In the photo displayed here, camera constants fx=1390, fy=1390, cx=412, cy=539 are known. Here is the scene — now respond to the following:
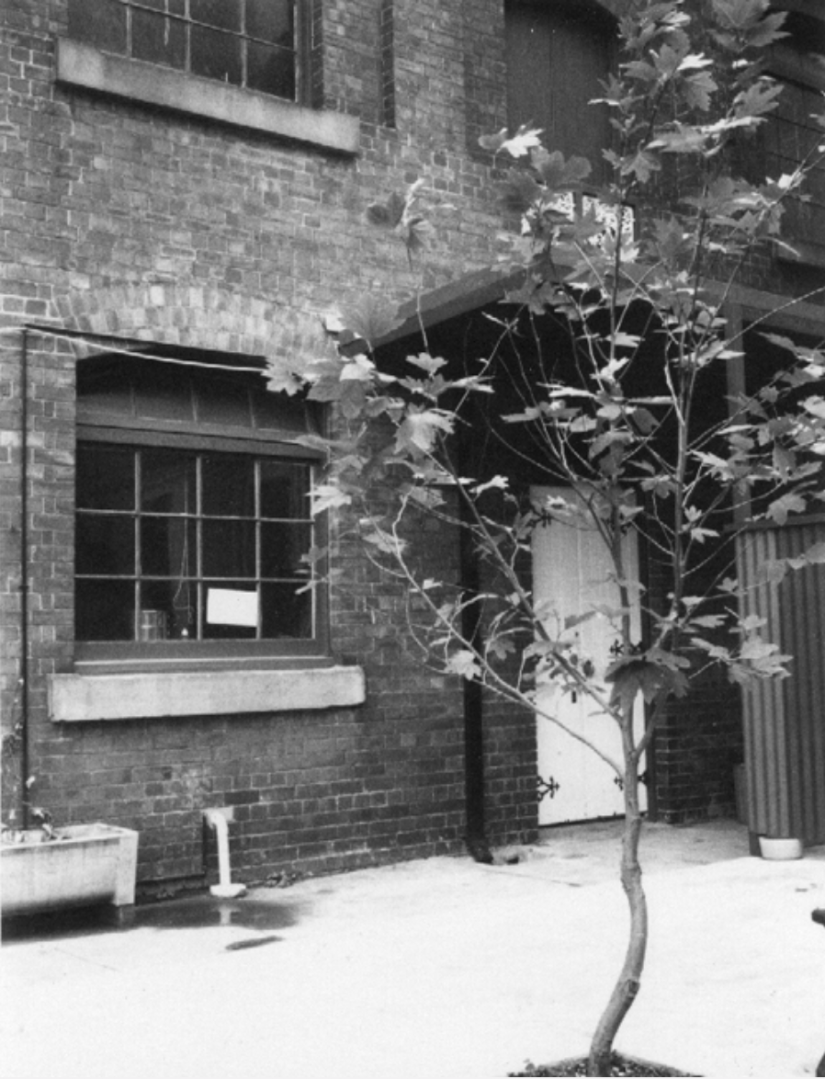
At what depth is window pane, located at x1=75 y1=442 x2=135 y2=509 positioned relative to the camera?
803 cm

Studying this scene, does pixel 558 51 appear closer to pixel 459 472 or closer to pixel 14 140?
pixel 459 472

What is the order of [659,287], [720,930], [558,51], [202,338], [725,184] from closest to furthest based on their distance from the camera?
[725,184] < [659,287] < [720,930] < [202,338] < [558,51]

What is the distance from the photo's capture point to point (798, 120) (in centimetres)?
1250

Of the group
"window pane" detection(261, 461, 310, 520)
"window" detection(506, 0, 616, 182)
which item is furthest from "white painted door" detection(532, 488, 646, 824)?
"window" detection(506, 0, 616, 182)

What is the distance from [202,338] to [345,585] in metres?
1.80

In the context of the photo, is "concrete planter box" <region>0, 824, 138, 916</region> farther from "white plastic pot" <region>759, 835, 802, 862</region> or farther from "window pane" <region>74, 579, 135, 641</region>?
"white plastic pot" <region>759, 835, 802, 862</region>

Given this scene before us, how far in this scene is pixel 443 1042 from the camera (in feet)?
15.9

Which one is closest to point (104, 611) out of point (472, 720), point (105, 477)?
point (105, 477)

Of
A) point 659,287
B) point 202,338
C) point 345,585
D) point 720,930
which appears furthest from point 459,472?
point 659,287

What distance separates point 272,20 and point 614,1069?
7.13 meters

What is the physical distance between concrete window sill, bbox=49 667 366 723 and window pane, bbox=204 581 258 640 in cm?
29

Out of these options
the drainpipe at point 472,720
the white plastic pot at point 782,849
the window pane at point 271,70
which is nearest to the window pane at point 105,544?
the drainpipe at point 472,720

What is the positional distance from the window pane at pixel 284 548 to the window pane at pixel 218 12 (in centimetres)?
320

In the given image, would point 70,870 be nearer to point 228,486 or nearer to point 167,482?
point 167,482
